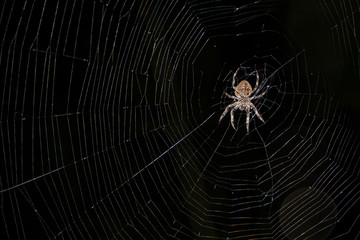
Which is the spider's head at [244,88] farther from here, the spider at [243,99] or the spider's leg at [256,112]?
the spider's leg at [256,112]

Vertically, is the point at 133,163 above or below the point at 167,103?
below

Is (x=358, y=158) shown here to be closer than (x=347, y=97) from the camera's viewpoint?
Yes

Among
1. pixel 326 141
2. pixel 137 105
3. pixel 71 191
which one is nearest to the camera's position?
pixel 71 191

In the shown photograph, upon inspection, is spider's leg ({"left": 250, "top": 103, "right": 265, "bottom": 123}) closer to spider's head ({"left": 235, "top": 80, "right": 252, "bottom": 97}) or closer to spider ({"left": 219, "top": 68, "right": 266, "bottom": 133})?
spider ({"left": 219, "top": 68, "right": 266, "bottom": 133})

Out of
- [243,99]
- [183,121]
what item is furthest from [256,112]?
[183,121]

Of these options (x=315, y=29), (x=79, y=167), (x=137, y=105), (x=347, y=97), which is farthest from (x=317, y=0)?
(x=79, y=167)

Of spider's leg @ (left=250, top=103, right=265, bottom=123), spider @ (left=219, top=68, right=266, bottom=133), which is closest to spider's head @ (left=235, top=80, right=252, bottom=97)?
spider @ (left=219, top=68, right=266, bottom=133)

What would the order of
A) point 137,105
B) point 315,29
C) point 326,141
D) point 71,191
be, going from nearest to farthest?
point 71,191 < point 137,105 < point 315,29 < point 326,141

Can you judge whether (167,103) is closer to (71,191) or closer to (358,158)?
(71,191)

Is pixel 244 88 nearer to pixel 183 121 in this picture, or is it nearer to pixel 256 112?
pixel 256 112

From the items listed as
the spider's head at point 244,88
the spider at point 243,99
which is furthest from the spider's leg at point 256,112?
the spider's head at point 244,88
